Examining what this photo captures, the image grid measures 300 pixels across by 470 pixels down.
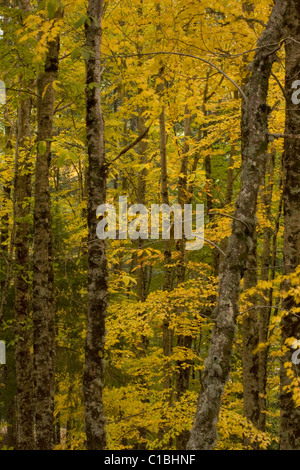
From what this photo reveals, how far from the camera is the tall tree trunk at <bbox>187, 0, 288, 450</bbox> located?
3.53 meters

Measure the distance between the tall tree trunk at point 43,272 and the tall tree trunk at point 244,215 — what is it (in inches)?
128

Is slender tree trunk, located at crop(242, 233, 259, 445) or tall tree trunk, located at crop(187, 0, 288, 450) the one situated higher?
tall tree trunk, located at crop(187, 0, 288, 450)

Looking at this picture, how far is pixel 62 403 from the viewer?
39.9 ft

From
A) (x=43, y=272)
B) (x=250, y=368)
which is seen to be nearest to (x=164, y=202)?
(x=43, y=272)

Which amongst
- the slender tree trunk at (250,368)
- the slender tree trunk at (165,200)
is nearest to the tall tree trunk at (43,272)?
the slender tree trunk at (165,200)

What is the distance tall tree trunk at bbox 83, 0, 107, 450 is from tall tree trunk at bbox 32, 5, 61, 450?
1665 millimetres

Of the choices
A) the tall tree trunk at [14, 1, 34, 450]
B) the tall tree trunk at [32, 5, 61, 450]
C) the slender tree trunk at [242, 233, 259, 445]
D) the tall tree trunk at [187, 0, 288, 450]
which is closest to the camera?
the tall tree trunk at [187, 0, 288, 450]

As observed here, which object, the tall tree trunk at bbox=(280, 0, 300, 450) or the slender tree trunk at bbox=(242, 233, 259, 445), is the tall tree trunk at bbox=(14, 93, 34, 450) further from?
the tall tree trunk at bbox=(280, 0, 300, 450)

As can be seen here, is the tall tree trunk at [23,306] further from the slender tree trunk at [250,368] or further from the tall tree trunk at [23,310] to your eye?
the slender tree trunk at [250,368]

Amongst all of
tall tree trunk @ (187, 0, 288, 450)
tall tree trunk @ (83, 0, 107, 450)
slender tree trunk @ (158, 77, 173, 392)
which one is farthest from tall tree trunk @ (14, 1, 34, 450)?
tall tree trunk @ (187, 0, 288, 450)

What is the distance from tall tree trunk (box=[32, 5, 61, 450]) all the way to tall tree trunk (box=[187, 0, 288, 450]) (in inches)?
128

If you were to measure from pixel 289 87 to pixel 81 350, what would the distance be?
28.6 ft

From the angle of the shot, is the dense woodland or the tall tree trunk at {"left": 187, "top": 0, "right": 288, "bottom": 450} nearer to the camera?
the tall tree trunk at {"left": 187, "top": 0, "right": 288, "bottom": 450}

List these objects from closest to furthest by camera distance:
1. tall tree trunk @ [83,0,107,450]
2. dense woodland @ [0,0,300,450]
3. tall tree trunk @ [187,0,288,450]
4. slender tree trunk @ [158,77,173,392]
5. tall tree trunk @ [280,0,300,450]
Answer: tall tree trunk @ [187,0,288,450]
dense woodland @ [0,0,300,450]
tall tree trunk @ [83,0,107,450]
tall tree trunk @ [280,0,300,450]
slender tree trunk @ [158,77,173,392]
